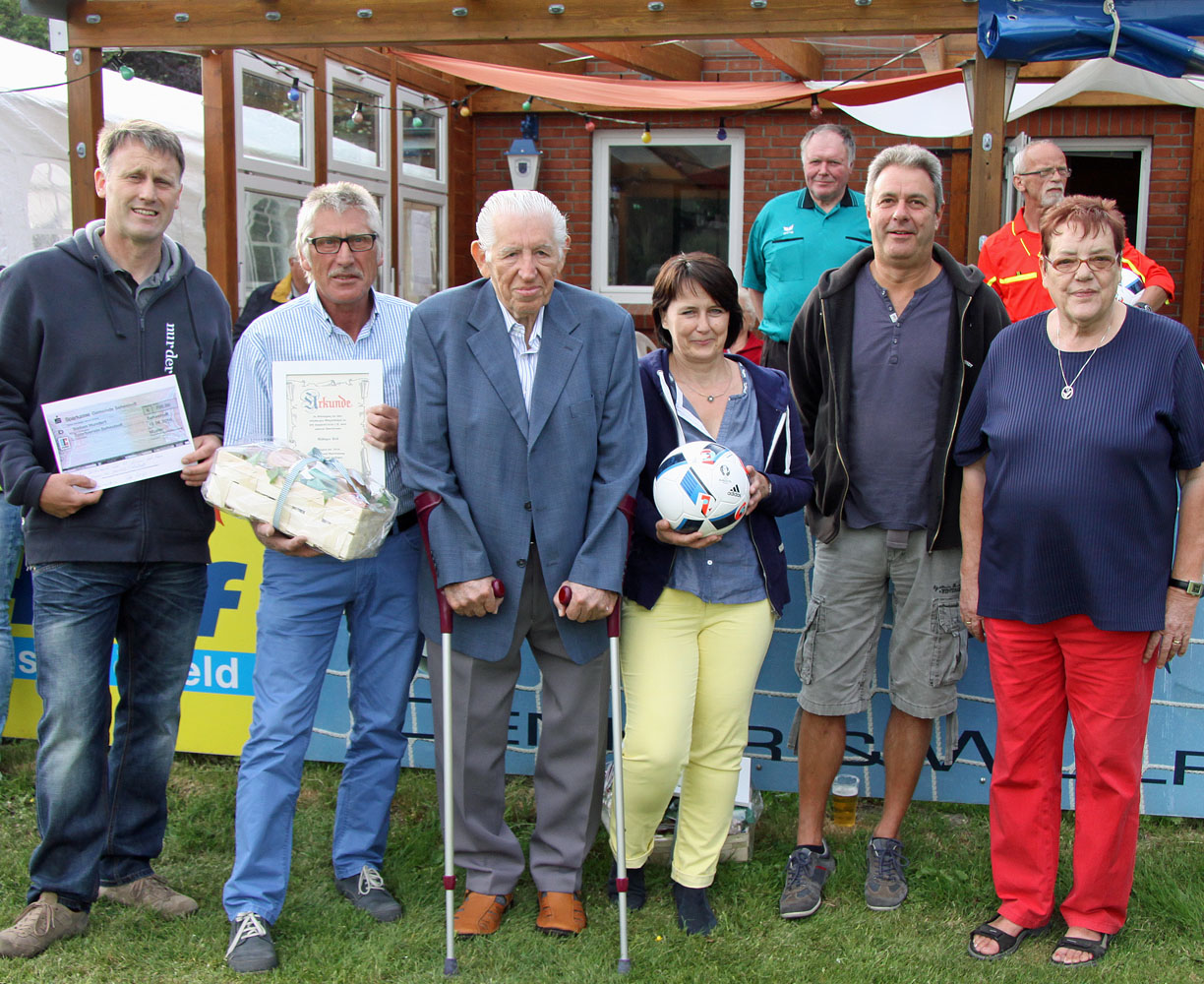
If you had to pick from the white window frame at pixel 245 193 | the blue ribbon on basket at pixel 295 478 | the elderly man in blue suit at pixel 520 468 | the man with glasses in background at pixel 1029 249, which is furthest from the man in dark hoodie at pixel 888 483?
the white window frame at pixel 245 193

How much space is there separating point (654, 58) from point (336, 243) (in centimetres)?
639

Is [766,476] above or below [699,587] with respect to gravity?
above

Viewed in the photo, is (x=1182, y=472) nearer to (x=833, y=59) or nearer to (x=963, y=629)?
(x=963, y=629)

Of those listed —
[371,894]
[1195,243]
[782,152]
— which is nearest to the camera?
[371,894]

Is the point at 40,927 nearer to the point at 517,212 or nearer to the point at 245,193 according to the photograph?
the point at 517,212

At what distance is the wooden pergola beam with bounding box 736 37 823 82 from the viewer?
758 cm

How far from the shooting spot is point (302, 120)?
28.2ft

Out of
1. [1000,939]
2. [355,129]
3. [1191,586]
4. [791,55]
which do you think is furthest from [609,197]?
[1000,939]

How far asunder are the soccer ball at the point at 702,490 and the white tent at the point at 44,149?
5.58 meters

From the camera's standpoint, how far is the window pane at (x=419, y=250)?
974 centimetres

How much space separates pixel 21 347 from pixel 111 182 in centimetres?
52

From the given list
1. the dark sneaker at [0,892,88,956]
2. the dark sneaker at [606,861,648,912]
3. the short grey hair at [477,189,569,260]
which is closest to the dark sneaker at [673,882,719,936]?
the dark sneaker at [606,861,648,912]

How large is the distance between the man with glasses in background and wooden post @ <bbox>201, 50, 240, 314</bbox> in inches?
184

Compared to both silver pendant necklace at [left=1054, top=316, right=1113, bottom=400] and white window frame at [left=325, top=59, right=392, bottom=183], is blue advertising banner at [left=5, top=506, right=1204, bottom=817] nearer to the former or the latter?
silver pendant necklace at [left=1054, top=316, right=1113, bottom=400]
